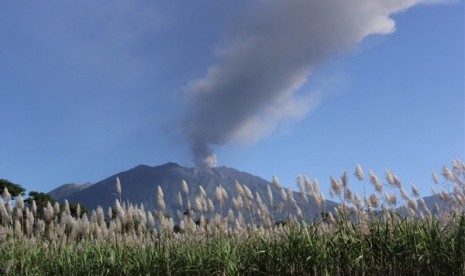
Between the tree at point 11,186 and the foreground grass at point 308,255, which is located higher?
the tree at point 11,186

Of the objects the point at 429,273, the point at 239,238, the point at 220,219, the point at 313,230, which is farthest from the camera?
the point at 220,219

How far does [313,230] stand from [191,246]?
113 inches

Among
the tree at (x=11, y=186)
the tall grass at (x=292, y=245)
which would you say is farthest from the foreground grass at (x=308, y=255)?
the tree at (x=11, y=186)

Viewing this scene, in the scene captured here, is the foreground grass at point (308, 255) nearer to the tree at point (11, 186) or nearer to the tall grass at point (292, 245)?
the tall grass at point (292, 245)

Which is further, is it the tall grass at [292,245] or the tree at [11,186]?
the tree at [11,186]

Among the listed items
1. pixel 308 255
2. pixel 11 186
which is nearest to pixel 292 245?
pixel 308 255

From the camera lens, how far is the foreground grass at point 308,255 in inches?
319

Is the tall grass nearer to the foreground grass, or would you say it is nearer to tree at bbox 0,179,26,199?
the foreground grass

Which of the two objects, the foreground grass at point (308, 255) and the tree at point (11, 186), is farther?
the tree at point (11, 186)

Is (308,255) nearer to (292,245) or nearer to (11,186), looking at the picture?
(292,245)

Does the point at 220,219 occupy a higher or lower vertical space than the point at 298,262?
higher

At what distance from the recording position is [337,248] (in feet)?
27.9

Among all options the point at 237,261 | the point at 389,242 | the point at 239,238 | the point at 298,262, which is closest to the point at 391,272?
the point at 389,242

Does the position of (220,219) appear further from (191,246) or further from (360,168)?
(360,168)
